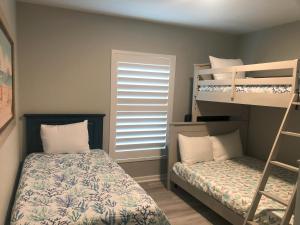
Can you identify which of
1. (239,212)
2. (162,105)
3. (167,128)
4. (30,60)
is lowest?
(239,212)

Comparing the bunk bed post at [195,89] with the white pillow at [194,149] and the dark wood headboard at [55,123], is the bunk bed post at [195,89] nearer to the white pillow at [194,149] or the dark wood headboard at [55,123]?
A: the white pillow at [194,149]

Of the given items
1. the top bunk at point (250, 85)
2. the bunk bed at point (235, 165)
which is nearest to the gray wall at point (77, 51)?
the top bunk at point (250, 85)

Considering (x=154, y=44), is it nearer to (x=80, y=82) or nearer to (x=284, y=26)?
(x=80, y=82)

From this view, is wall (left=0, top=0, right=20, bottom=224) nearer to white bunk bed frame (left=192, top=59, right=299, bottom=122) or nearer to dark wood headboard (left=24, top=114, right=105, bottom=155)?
dark wood headboard (left=24, top=114, right=105, bottom=155)

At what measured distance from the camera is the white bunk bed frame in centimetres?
236

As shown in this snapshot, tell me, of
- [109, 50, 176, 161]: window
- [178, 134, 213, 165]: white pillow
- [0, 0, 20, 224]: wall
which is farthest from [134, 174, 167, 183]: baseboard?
[0, 0, 20, 224]: wall

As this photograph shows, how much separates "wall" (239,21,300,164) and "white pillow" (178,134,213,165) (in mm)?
892

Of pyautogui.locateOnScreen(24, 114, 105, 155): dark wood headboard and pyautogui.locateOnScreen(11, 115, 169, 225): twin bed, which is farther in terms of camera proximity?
pyautogui.locateOnScreen(24, 114, 105, 155): dark wood headboard

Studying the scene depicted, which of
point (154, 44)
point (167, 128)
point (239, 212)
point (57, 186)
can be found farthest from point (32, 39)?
point (239, 212)

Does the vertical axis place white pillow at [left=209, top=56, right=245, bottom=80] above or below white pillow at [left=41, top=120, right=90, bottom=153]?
above

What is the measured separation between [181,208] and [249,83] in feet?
5.45

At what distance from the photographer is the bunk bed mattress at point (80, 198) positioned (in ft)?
5.53

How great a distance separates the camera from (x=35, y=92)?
3148 mm

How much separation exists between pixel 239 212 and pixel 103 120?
79.7 inches
